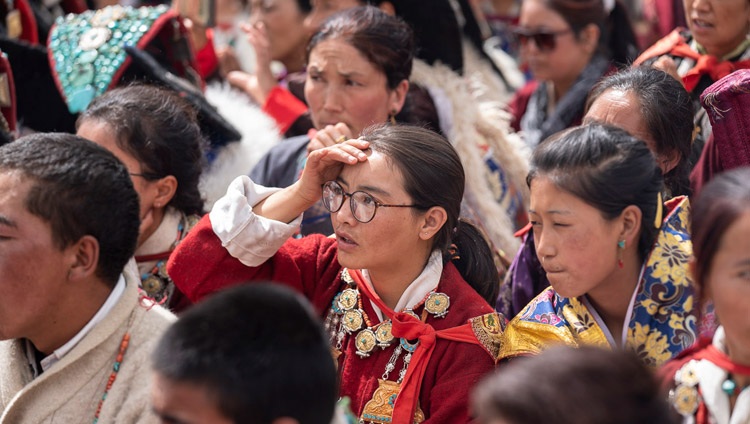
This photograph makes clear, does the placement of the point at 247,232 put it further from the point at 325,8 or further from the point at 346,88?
the point at 325,8

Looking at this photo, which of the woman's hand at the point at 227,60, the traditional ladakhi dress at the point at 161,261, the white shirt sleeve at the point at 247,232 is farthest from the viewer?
the woman's hand at the point at 227,60

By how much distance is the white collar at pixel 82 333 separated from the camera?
8.07ft

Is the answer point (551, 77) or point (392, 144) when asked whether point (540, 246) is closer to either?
point (392, 144)

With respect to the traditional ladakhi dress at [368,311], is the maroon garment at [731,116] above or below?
above

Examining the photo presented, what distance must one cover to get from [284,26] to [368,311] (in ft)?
9.81

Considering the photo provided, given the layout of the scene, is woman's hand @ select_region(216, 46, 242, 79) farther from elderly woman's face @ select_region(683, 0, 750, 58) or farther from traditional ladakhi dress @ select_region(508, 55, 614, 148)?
elderly woman's face @ select_region(683, 0, 750, 58)

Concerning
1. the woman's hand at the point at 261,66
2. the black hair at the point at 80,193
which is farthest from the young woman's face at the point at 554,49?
the black hair at the point at 80,193

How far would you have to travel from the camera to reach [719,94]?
2.89 m

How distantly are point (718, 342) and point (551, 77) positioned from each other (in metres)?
3.19

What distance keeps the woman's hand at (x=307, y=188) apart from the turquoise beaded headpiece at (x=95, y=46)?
1.42 m

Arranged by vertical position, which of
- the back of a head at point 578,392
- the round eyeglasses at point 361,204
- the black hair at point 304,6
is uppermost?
the back of a head at point 578,392

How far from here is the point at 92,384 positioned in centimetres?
241

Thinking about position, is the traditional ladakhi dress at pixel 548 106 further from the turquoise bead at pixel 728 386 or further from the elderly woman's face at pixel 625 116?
the turquoise bead at pixel 728 386

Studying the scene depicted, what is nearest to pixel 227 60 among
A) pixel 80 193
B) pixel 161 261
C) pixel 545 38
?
pixel 545 38
